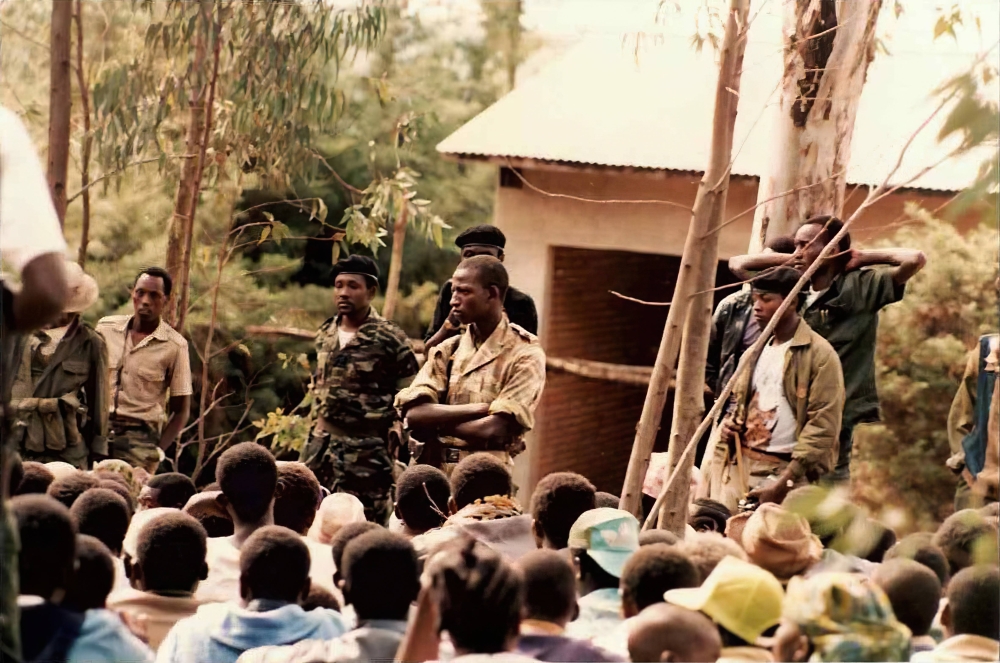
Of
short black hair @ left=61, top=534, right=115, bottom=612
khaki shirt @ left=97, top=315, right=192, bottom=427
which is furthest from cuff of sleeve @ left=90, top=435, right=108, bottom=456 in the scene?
short black hair @ left=61, top=534, right=115, bottom=612

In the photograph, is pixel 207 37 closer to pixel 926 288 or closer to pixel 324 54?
pixel 324 54

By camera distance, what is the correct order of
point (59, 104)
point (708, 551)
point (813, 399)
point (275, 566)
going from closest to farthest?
point (275, 566)
point (708, 551)
point (813, 399)
point (59, 104)

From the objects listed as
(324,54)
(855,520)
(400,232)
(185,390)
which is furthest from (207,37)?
(855,520)

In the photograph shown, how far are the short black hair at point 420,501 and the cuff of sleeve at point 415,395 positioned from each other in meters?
0.82

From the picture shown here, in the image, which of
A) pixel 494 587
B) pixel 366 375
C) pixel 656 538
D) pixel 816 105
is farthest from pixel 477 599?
pixel 366 375

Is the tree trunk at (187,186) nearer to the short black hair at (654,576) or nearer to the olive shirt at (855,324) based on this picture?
the olive shirt at (855,324)

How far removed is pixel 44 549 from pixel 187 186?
215 inches

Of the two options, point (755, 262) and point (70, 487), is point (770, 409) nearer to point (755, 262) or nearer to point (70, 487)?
point (755, 262)

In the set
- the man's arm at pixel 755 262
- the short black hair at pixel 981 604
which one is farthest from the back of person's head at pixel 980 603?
the man's arm at pixel 755 262

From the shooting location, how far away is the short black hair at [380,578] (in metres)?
3.43

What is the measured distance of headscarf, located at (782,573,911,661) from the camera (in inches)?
123

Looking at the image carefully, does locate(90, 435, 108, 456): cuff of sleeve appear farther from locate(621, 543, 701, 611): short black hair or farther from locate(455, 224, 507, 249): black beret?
locate(621, 543, 701, 611): short black hair

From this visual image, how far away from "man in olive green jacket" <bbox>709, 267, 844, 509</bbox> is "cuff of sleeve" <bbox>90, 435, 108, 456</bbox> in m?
2.85

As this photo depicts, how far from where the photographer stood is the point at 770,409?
5.68 meters
